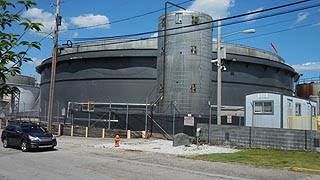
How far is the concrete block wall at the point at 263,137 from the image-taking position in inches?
787

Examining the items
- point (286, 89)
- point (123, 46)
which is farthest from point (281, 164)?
point (286, 89)

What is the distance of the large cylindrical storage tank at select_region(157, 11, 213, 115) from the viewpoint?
34.0 meters

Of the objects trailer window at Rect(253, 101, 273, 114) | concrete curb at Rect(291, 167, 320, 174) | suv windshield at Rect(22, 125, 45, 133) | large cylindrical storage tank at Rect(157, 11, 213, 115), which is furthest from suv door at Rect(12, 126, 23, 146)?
trailer window at Rect(253, 101, 273, 114)

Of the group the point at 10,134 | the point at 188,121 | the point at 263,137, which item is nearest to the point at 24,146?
the point at 10,134

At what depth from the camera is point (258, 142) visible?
22219mm

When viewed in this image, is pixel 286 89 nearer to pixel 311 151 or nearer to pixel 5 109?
pixel 311 151

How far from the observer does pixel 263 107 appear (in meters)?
26.2

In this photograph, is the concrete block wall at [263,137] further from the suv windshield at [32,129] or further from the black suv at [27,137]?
the suv windshield at [32,129]

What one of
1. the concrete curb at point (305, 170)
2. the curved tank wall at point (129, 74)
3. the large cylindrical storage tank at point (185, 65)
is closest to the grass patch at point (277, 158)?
the concrete curb at point (305, 170)

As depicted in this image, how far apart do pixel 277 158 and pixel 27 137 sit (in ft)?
44.7

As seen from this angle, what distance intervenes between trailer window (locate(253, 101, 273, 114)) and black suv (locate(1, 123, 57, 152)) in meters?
14.5

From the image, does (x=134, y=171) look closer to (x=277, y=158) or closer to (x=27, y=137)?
(x=277, y=158)

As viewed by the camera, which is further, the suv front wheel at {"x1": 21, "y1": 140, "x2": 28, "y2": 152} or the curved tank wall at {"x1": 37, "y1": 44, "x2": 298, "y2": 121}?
the curved tank wall at {"x1": 37, "y1": 44, "x2": 298, "y2": 121}

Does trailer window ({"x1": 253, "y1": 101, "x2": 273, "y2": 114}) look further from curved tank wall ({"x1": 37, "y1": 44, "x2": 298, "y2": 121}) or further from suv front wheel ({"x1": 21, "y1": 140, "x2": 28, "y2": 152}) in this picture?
suv front wheel ({"x1": 21, "y1": 140, "x2": 28, "y2": 152})
